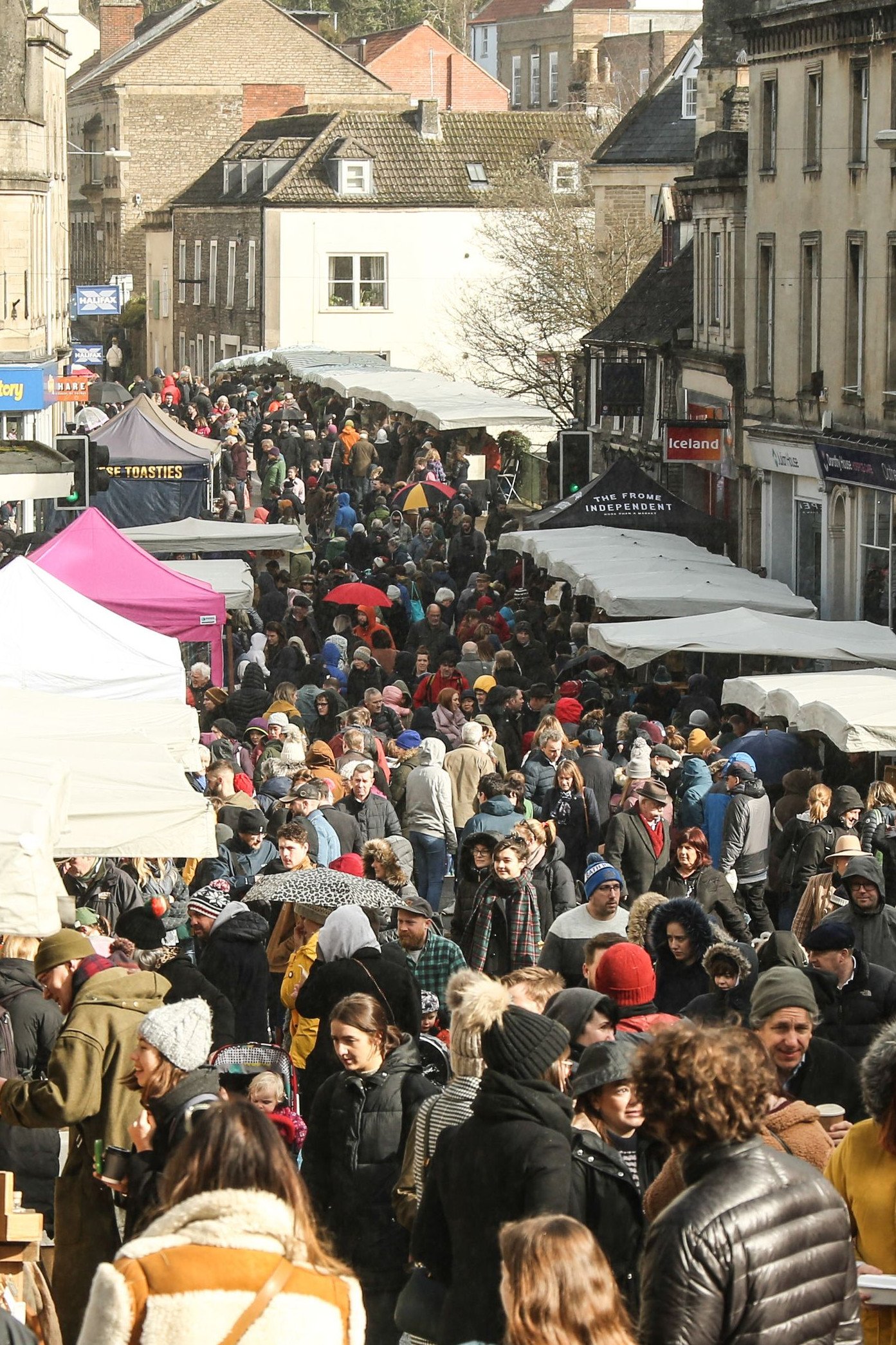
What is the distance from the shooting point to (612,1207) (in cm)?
580

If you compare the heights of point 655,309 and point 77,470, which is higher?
point 655,309

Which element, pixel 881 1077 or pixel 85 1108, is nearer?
pixel 881 1077

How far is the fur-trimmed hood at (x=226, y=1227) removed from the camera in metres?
4.20

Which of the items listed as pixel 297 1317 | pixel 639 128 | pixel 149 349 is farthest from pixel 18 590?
pixel 149 349

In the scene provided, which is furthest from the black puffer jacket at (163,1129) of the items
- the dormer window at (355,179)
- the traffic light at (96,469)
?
the dormer window at (355,179)

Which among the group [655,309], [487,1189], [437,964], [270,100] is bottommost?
[437,964]

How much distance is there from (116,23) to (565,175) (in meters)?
→ 36.9

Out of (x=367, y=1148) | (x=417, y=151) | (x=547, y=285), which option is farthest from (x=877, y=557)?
(x=417, y=151)

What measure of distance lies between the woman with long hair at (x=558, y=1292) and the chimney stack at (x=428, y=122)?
210 feet

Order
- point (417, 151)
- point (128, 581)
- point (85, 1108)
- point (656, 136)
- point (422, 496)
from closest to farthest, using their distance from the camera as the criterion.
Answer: point (85, 1108)
point (128, 581)
point (422, 496)
point (656, 136)
point (417, 151)

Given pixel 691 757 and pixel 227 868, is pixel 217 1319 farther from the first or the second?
pixel 691 757

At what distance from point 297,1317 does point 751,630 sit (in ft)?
51.5

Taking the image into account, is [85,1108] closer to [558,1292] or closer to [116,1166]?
[116,1166]

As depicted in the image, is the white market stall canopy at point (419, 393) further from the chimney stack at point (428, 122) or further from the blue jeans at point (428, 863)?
the blue jeans at point (428, 863)
